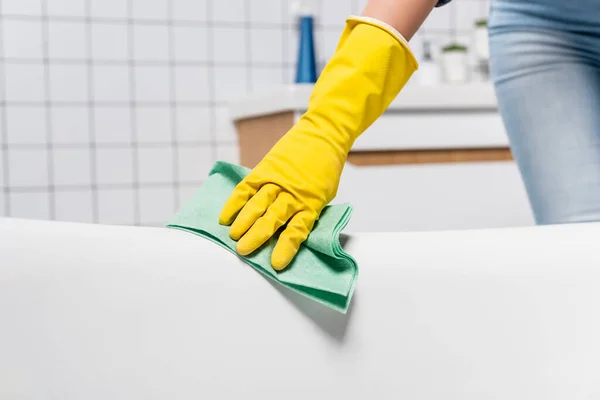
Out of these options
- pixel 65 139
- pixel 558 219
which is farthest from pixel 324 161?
pixel 65 139

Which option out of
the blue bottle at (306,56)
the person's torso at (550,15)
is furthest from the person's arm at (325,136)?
the blue bottle at (306,56)

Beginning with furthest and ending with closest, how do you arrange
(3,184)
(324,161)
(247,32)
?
(247,32)
(3,184)
(324,161)

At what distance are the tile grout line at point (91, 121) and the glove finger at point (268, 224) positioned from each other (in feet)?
4.18

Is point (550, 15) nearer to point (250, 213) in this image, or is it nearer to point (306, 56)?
point (250, 213)

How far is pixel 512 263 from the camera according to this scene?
25.8 inches

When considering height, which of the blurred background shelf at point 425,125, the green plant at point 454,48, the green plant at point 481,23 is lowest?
the blurred background shelf at point 425,125

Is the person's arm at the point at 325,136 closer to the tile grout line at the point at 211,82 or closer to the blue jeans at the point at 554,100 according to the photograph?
the blue jeans at the point at 554,100

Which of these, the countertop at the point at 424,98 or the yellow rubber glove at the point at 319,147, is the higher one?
the countertop at the point at 424,98

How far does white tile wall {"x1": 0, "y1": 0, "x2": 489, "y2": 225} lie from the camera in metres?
1.75

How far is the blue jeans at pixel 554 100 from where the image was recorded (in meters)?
0.88

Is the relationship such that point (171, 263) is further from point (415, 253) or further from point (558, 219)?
point (558, 219)

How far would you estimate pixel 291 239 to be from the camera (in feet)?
1.99

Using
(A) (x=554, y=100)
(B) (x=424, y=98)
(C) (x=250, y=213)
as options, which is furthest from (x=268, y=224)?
(B) (x=424, y=98)

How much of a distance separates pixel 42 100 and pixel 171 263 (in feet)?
4.37
